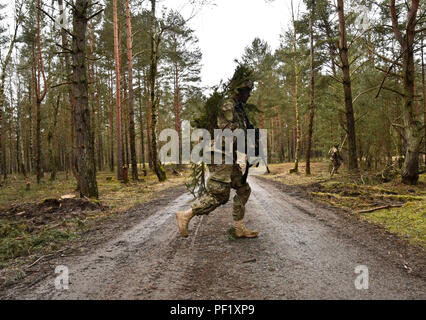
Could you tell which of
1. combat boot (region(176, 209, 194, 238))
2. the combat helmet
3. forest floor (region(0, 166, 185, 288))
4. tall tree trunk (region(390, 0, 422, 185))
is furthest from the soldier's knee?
tall tree trunk (region(390, 0, 422, 185))

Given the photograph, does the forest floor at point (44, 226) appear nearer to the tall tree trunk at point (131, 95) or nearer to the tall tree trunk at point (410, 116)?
the tall tree trunk at point (131, 95)

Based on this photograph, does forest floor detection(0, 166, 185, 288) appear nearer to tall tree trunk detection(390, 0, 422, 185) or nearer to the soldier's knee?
the soldier's knee

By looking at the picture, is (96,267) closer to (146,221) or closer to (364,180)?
(146,221)

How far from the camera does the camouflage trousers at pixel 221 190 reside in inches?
165

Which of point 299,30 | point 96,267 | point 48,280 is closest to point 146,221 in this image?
point 96,267

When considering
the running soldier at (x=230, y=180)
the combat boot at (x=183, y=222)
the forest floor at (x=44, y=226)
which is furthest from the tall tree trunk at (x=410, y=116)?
the forest floor at (x=44, y=226)

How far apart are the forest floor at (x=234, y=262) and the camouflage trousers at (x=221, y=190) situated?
52cm

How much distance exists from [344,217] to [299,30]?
597 inches

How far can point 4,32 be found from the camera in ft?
54.6

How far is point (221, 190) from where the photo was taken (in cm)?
421

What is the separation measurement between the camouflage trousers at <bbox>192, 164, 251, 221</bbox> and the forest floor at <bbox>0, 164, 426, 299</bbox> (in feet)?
1.69

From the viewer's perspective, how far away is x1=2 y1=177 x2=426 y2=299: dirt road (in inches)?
98.7

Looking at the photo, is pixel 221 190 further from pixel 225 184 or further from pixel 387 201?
pixel 387 201

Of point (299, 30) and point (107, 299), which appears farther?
point (299, 30)
